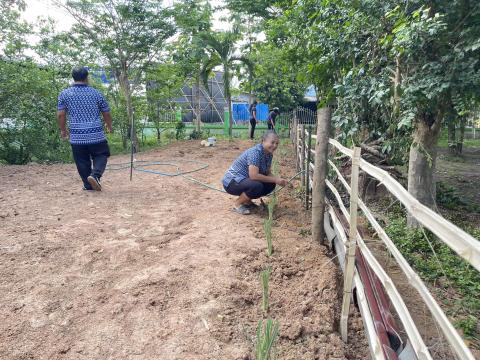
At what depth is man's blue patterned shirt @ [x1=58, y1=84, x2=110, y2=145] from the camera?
4586 mm

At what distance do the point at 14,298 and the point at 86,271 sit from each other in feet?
1.59

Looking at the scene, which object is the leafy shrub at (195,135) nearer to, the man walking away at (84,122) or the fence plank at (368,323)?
the man walking away at (84,122)

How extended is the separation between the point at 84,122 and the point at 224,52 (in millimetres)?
8466

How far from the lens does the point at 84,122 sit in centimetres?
462

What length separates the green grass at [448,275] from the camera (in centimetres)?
241

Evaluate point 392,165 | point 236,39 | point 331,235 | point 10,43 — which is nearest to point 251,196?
point 331,235

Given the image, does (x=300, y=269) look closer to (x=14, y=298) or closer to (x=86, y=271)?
(x=86, y=271)

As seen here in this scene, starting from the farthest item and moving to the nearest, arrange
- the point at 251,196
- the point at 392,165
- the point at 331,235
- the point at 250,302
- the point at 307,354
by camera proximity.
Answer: the point at 392,165 → the point at 251,196 → the point at 331,235 → the point at 250,302 → the point at 307,354

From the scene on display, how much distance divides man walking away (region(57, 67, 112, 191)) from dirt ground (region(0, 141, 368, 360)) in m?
0.63

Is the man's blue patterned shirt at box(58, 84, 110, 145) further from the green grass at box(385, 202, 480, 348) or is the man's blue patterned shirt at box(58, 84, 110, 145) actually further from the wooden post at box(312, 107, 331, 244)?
the green grass at box(385, 202, 480, 348)

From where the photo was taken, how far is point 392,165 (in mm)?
4910

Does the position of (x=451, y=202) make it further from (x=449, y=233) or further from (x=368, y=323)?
(x=449, y=233)

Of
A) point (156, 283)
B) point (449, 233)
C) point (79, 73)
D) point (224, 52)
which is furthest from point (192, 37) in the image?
point (449, 233)

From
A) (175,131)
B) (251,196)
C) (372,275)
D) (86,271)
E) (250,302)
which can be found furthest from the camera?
(175,131)
